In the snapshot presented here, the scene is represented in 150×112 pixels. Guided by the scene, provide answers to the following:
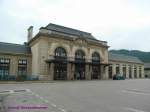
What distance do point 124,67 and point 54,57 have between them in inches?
1203

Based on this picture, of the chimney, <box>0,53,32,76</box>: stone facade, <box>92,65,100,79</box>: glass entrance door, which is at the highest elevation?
the chimney

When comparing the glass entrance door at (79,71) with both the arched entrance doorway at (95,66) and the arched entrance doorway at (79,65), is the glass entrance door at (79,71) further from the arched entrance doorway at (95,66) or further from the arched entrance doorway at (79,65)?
the arched entrance doorway at (95,66)

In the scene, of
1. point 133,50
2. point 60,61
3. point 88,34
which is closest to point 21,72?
point 60,61

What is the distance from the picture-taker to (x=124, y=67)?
60.0 meters

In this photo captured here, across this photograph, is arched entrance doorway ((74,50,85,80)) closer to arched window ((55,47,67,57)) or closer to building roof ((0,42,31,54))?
arched window ((55,47,67,57))

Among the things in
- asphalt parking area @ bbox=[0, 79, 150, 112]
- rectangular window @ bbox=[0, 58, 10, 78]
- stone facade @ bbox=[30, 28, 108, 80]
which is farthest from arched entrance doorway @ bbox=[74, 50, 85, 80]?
asphalt parking area @ bbox=[0, 79, 150, 112]

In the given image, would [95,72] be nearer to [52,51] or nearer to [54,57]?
[54,57]

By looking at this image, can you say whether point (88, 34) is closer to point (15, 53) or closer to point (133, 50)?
point (15, 53)

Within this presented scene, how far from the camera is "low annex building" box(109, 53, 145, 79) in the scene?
180 ft

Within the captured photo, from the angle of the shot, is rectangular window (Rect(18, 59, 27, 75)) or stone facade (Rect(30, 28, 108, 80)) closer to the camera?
stone facade (Rect(30, 28, 108, 80))

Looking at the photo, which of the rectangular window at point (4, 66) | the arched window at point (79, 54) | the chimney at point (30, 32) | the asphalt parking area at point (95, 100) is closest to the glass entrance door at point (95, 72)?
the arched window at point (79, 54)

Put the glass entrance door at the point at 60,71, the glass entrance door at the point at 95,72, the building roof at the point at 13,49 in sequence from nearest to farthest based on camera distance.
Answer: the building roof at the point at 13,49, the glass entrance door at the point at 60,71, the glass entrance door at the point at 95,72

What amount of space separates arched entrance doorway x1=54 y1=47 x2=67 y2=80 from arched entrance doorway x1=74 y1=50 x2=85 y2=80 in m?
3.35

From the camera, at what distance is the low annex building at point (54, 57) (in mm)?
37062
